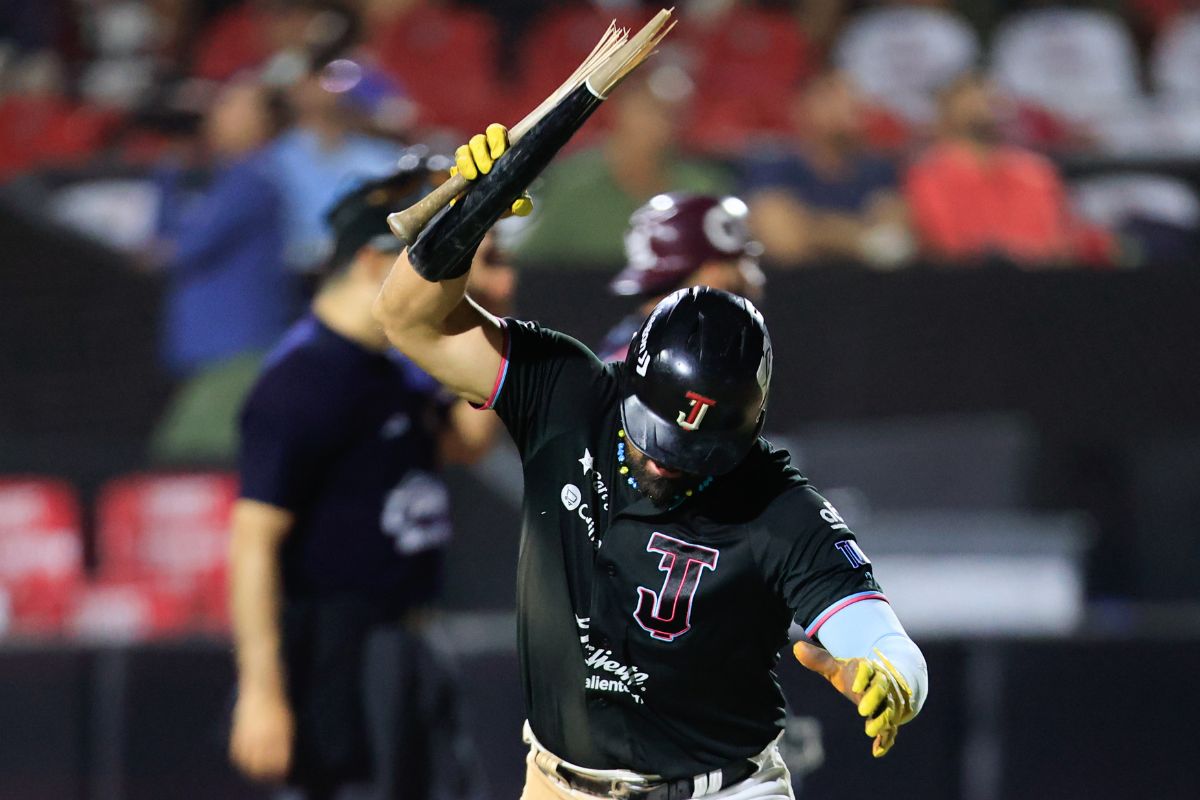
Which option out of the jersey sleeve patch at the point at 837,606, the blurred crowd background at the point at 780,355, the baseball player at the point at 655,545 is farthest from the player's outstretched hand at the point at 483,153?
the blurred crowd background at the point at 780,355

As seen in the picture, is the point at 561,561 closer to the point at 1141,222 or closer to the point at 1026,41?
the point at 1141,222

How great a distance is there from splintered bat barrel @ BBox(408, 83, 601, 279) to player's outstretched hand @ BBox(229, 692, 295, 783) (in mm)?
1757

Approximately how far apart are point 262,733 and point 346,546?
1.74 feet

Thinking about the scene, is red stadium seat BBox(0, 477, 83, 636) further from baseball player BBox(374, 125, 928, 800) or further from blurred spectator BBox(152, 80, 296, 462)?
baseball player BBox(374, 125, 928, 800)

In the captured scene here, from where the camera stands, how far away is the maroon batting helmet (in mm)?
4484

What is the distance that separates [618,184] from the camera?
27.4 ft

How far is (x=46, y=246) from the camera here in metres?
7.98

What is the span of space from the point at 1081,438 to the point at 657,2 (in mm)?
4215

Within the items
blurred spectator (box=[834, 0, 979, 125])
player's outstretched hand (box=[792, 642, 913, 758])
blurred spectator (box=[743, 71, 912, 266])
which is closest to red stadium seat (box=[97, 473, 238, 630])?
blurred spectator (box=[743, 71, 912, 266])

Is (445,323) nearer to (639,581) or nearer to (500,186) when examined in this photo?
(500,186)

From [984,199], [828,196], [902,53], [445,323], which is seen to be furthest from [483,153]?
[902,53]

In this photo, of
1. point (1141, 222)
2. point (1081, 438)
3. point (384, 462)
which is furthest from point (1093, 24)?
point (384, 462)

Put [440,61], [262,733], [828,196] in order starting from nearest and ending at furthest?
1. [262,733]
2. [828,196]
3. [440,61]

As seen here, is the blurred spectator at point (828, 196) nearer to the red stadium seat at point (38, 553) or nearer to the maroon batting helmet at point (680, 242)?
the red stadium seat at point (38, 553)
